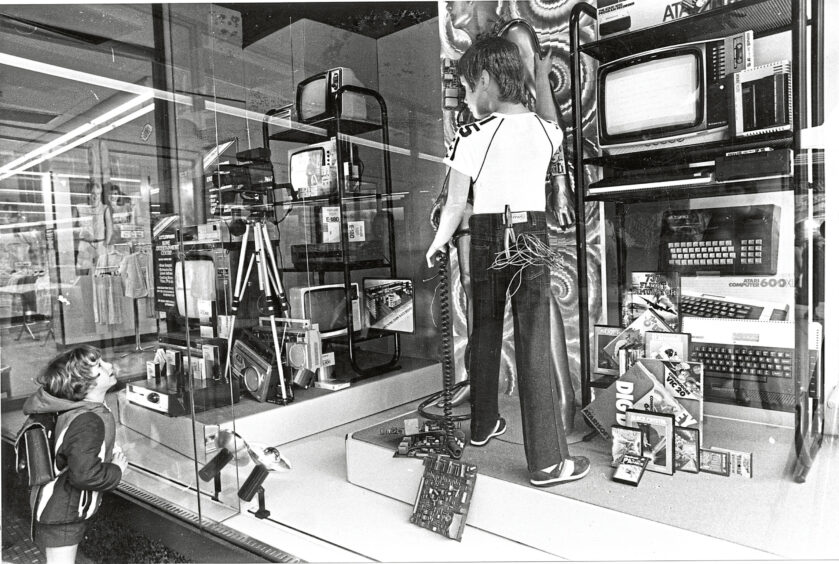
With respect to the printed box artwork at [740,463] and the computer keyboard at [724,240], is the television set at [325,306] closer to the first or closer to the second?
the computer keyboard at [724,240]

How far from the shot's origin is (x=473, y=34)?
2.98 meters

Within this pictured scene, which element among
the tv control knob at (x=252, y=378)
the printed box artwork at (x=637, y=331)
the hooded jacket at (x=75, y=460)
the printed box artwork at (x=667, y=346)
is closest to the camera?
the hooded jacket at (x=75, y=460)

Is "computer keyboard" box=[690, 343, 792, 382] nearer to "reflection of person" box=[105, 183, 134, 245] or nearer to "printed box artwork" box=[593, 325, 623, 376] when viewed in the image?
"printed box artwork" box=[593, 325, 623, 376]

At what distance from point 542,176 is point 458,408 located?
119cm

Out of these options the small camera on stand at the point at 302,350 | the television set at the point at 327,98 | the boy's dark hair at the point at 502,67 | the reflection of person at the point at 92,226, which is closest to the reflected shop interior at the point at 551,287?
the reflection of person at the point at 92,226

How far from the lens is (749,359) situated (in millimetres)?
2137

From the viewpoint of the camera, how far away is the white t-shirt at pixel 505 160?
2.14m

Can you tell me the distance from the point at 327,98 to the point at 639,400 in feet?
8.73

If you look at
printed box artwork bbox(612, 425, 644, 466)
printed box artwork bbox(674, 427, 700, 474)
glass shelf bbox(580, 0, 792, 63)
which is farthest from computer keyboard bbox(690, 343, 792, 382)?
glass shelf bbox(580, 0, 792, 63)

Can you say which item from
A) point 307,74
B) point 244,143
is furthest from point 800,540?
point 307,74

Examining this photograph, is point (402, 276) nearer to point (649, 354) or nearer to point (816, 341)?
point (649, 354)

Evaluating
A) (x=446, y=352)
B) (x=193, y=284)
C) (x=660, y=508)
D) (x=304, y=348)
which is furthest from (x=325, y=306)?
(x=660, y=508)

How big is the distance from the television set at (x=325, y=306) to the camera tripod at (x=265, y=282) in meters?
0.13

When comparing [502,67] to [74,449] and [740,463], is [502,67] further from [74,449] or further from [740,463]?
[74,449]
